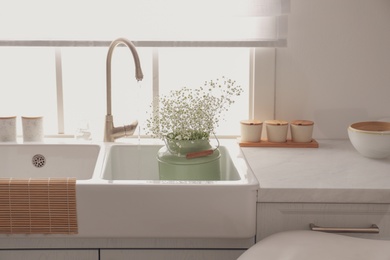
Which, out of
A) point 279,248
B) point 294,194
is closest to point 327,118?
point 294,194

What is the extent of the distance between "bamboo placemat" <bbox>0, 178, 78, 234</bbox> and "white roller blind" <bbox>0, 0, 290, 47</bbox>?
0.71 metres

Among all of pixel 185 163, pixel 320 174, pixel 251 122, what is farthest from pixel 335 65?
pixel 185 163

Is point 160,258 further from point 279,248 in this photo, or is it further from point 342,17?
point 342,17

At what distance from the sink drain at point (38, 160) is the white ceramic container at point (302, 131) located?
Answer: 0.91 meters

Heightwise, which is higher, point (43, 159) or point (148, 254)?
point (43, 159)

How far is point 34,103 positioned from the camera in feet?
8.48

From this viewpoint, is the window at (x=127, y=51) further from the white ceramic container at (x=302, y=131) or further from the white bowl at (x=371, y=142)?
the white bowl at (x=371, y=142)

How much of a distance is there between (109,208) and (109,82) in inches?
24.6

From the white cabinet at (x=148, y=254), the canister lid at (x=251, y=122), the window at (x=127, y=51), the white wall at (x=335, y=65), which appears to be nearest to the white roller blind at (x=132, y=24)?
the window at (x=127, y=51)

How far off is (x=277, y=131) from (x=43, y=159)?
854mm

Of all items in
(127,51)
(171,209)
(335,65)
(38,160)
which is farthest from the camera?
(127,51)

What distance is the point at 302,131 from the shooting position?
214cm

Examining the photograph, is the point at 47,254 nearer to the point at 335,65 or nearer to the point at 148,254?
the point at 148,254

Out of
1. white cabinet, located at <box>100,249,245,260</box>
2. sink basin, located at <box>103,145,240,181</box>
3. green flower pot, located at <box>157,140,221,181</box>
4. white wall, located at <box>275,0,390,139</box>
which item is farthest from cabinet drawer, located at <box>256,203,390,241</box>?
white wall, located at <box>275,0,390,139</box>
